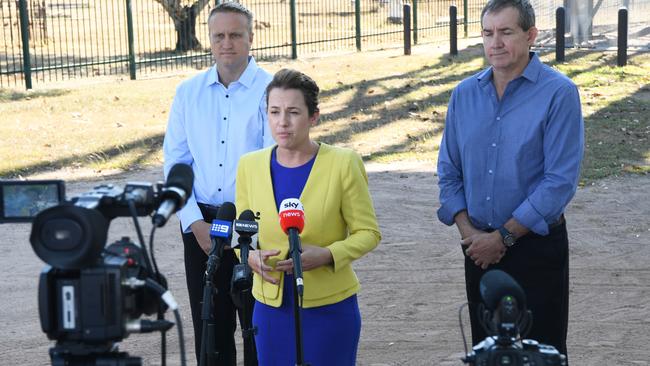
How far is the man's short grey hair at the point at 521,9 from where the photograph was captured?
5.30 metres

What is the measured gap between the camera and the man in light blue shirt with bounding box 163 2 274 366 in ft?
19.4

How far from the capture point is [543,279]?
5.39m

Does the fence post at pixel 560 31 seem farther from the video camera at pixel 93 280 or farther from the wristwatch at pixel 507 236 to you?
the video camera at pixel 93 280

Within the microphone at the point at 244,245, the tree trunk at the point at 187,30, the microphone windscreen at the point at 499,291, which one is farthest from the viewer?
the tree trunk at the point at 187,30

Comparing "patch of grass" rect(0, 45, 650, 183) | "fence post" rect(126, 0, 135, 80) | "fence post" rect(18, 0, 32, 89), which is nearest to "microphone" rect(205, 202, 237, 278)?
"patch of grass" rect(0, 45, 650, 183)

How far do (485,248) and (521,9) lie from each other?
1174 millimetres

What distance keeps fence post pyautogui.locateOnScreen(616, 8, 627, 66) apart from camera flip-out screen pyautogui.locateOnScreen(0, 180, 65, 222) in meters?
18.2

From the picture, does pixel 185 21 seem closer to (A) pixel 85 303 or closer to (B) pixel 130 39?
(B) pixel 130 39

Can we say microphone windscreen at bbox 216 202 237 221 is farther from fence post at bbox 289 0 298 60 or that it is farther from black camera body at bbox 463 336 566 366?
fence post at bbox 289 0 298 60

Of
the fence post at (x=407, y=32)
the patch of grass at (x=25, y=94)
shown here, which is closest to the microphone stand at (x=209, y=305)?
the patch of grass at (x=25, y=94)

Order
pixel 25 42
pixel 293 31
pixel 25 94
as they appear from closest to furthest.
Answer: pixel 25 94 → pixel 25 42 → pixel 293 31

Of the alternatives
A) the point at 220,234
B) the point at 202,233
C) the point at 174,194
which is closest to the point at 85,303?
the point at 174,194

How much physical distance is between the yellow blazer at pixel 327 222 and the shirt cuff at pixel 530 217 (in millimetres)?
703

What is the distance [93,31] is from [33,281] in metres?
17.5
